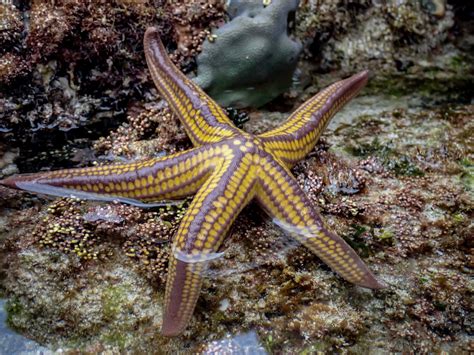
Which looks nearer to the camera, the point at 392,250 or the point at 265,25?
the point at 392,250

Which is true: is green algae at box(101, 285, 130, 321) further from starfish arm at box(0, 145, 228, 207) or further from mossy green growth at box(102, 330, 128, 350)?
starfish arm at box(0, 145, 228, 207)

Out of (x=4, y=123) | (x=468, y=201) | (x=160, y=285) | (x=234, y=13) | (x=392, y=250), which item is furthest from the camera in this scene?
(x=234, y=13)

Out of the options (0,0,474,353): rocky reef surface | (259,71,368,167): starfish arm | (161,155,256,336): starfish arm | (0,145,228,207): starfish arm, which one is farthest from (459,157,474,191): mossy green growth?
(0,145,228,207): starfish arm

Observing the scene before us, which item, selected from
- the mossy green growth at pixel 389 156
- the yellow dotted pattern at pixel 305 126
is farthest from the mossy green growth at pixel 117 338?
the mossy green growth at pixel 389 156

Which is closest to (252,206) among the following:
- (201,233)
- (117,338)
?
(201,233)

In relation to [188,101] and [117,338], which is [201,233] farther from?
[188,101]

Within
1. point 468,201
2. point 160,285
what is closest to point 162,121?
point 160,285

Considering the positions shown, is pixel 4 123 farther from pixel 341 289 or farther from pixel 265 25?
pixel 341 289
